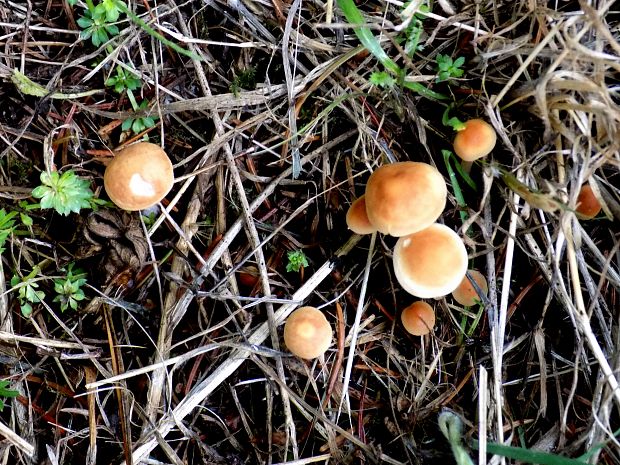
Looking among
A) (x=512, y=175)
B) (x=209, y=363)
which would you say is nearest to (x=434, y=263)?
(x=512, y=175)

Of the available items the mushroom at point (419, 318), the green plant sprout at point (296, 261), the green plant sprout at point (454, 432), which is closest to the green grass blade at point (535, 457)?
the green plant sprout at point (454, 432)

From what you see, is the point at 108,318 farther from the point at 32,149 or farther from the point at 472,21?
the point at 472,21

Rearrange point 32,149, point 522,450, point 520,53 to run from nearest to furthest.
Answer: point 522,450 → point 520,53 → point 32,149

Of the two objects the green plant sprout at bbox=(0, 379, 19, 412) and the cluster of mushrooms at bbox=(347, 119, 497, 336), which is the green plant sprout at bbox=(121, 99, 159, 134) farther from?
the green plant sprout at bbox=(0, 379, 19, 412)

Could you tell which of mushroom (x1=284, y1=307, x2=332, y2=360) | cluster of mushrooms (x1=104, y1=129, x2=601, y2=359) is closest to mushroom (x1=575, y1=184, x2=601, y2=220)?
cluster of mushrooms (x1=104, y1=129, x2=601, y2=359)

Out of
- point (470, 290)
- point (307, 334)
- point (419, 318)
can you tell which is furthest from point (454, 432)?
point (307, 334)

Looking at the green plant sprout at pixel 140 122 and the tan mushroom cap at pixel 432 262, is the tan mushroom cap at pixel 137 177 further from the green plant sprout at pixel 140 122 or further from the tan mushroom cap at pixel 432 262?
the tan mushroom cap at pixel 432 262

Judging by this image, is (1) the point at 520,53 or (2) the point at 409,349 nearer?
(1) the point at 520,53
